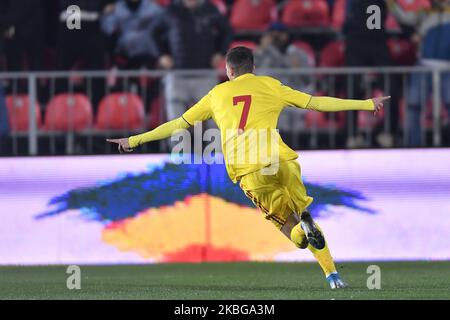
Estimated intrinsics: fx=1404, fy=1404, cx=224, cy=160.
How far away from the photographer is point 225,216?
48.5ft

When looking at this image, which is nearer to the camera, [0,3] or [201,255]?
[201,255]

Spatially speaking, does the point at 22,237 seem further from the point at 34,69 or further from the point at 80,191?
the point at 34,69

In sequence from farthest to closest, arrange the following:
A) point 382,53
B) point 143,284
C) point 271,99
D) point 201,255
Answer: point 382,53, point 201,255, point 143,284, point 271,99

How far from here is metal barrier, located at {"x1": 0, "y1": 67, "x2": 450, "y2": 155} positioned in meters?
16.5

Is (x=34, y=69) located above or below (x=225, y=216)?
above

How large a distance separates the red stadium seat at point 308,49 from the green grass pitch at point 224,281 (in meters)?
4.50

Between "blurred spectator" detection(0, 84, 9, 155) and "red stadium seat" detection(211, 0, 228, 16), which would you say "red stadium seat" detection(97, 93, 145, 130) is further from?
"red stadium seat" detection(211, 0, 228, 16)

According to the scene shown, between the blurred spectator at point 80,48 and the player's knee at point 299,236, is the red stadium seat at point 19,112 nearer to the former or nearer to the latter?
the blurred spectator at point 80,48

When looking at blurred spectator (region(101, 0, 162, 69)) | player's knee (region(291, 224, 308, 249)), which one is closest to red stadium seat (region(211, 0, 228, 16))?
blurred spectator (region(101, 0, 162, 69))

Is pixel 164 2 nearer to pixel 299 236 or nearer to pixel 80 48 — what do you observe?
pixel 80 48

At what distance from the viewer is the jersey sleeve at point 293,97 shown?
11.3 metres

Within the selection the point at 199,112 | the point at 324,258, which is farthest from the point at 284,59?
the point at 324,258
